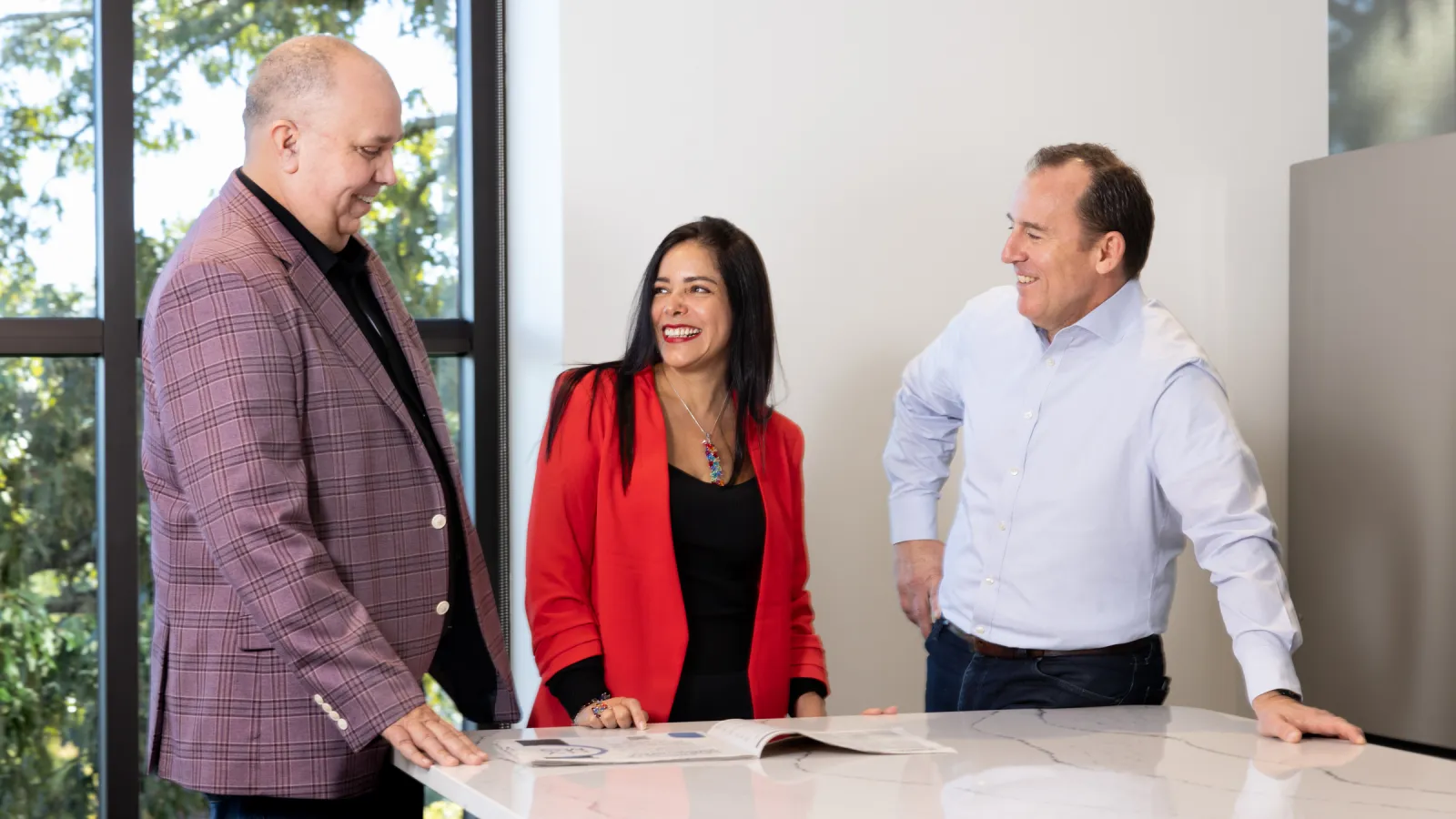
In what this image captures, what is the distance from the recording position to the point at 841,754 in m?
1.68

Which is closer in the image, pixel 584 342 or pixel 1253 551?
pixel 1253 551

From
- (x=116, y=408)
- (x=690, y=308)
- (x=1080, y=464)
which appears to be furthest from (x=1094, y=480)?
(x=116, y=408)

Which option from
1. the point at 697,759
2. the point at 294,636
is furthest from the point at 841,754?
the point at 294,636

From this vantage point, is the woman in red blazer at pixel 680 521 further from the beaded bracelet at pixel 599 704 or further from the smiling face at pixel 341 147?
the smiling face at pixel 341 147

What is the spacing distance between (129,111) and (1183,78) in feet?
7.40

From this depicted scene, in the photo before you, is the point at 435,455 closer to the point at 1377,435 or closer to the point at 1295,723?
the point at 1295,723

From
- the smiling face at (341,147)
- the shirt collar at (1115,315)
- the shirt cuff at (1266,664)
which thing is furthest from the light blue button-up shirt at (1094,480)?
the smiling face at (341,147)

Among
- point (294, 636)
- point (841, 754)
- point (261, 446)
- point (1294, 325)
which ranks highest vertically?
point (1294, 325)

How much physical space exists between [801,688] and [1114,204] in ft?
3.12

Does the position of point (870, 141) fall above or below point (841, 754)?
above

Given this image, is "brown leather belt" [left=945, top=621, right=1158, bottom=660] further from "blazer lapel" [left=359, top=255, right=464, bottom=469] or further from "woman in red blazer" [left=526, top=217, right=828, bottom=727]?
"blazer lapel" [left=359, top=255, right=464, bottom=469]

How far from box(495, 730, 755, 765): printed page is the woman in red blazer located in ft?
0.84

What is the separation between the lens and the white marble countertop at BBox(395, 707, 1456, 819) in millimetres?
1413

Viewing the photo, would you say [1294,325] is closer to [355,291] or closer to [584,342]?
[584,342]
